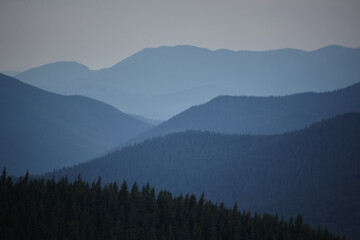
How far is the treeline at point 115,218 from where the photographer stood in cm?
9912

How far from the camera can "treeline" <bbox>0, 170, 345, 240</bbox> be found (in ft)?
325

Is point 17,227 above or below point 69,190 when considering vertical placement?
below

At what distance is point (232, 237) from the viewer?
111375 mm

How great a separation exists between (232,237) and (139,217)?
24865 millimetres

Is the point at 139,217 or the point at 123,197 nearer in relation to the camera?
the point at 139,217

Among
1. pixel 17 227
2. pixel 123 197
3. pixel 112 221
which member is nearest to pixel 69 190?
pixel 123 197

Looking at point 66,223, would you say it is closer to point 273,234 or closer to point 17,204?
point 17,204

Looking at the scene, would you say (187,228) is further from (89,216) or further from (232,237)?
(89,216)

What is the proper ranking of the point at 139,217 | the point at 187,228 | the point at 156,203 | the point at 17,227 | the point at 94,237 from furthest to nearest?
the point at 156,203, the point at 139,217, the point at 187,228, the point at 94,237, the point at 17,227

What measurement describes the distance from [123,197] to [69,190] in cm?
1687

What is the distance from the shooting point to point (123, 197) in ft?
415

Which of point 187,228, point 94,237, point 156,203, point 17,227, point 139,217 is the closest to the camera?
point 17,227

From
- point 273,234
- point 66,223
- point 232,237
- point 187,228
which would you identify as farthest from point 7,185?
point 273,234

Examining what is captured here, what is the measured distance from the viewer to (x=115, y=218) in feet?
375
